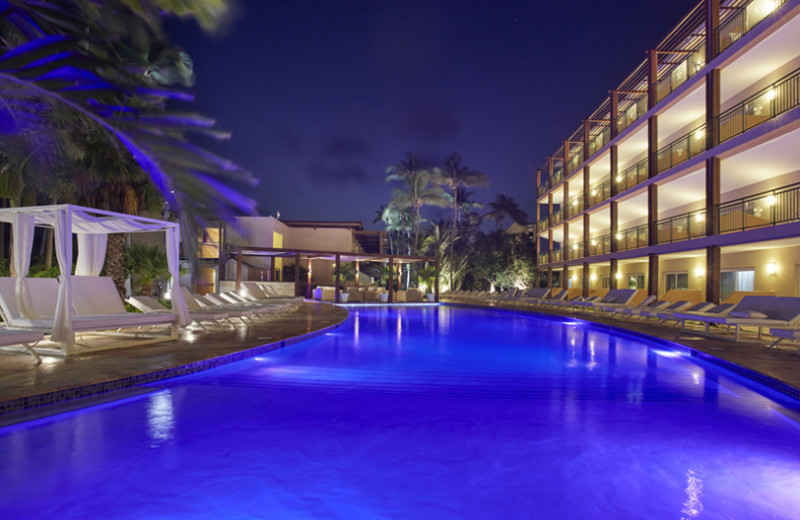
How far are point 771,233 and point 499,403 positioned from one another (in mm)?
10017

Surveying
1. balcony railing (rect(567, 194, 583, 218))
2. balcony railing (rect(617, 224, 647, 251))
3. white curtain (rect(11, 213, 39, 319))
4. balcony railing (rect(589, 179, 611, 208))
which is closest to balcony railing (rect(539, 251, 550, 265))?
balcony railing (rect(567, 194, 583, 218))

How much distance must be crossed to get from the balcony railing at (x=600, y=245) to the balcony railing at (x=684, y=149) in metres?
4.44

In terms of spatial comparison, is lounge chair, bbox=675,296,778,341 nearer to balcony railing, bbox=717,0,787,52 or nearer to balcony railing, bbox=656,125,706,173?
balcony railing, bbox=656,125,706,173

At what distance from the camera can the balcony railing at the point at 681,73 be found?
51.5 ft

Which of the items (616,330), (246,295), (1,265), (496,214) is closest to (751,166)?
(616,330)

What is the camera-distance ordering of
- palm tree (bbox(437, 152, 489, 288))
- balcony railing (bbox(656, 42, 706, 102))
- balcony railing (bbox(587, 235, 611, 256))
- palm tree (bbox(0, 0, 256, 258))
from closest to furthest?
palm tree (bbox(0, 0, 256, 258)) → balcony railing (bbox(656, 42, 706, 102)) → balcony railing (bbox(587, 235, 611, 256)) → palm tree (bbox(437, 152, 489, 288))

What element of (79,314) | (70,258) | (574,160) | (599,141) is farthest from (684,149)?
(79,314)

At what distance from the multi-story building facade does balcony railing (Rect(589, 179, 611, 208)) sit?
0.05 metres

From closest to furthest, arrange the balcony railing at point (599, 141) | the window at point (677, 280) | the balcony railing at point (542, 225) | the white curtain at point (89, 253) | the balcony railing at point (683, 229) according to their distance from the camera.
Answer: the white curtain at point (89, 253), the balcony railing at point (683, 229), the window at point (677, 280), the balcony railing at point (599, 141), the balcony railing at point (542, 225)

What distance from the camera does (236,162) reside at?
196 centimetres

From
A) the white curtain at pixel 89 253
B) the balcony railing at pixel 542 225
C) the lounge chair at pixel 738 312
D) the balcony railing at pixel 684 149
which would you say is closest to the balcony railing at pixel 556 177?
the balcony railing at pixel 542 225

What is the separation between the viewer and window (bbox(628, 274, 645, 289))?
20.9 metres

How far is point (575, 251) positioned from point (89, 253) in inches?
903

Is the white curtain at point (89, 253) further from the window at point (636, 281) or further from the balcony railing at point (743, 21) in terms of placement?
the window at point (636, 281)
